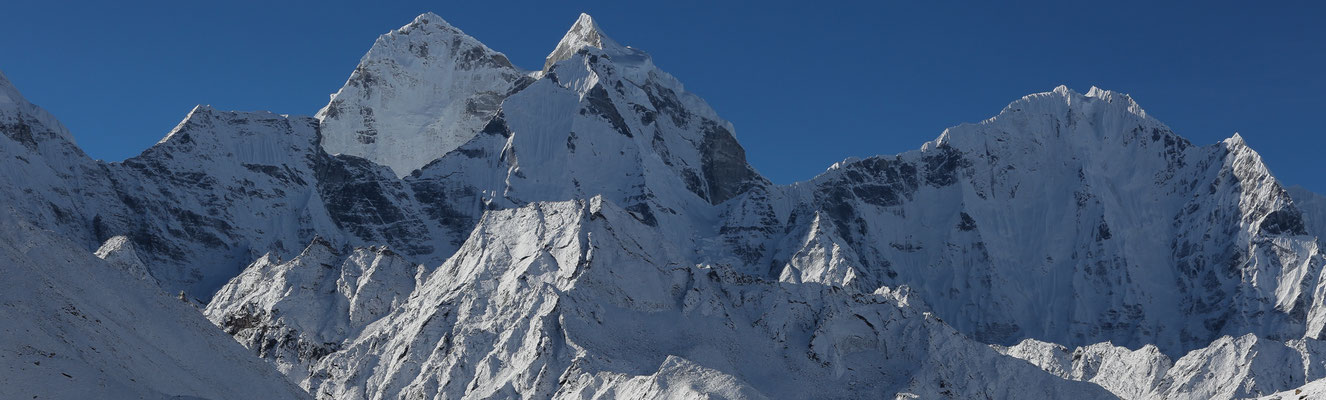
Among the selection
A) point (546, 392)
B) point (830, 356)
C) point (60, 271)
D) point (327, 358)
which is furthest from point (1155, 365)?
point (60, 271)

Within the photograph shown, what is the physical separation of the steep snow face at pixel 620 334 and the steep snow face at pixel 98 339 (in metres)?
38.5

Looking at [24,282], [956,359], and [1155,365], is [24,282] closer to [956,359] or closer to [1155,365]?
[956,359]

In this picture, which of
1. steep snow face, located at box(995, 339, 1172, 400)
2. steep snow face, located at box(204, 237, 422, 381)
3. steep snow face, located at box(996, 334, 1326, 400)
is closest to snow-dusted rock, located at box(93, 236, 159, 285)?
steep snow face, located at box(204, 237, 422, 381)

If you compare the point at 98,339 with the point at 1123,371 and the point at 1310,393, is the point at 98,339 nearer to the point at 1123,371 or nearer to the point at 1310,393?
the point at 1310,393

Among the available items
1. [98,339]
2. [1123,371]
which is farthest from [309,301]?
[1123,371]

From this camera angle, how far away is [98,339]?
316ft

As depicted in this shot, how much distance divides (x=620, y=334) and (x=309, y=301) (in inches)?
1854

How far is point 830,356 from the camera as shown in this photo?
15812 centimetres

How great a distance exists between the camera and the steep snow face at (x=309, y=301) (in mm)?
170375

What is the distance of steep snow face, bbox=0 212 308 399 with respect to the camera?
83.5 metres

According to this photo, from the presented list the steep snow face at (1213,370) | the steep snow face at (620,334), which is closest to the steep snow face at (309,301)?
the steep snow face at (620,334)

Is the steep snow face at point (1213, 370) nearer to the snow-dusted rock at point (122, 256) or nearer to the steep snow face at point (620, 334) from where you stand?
the steep snow face at point (620, 334)

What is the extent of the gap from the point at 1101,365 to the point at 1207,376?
1498 cm

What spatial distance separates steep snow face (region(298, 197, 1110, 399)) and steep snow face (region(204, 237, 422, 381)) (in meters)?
4.54
